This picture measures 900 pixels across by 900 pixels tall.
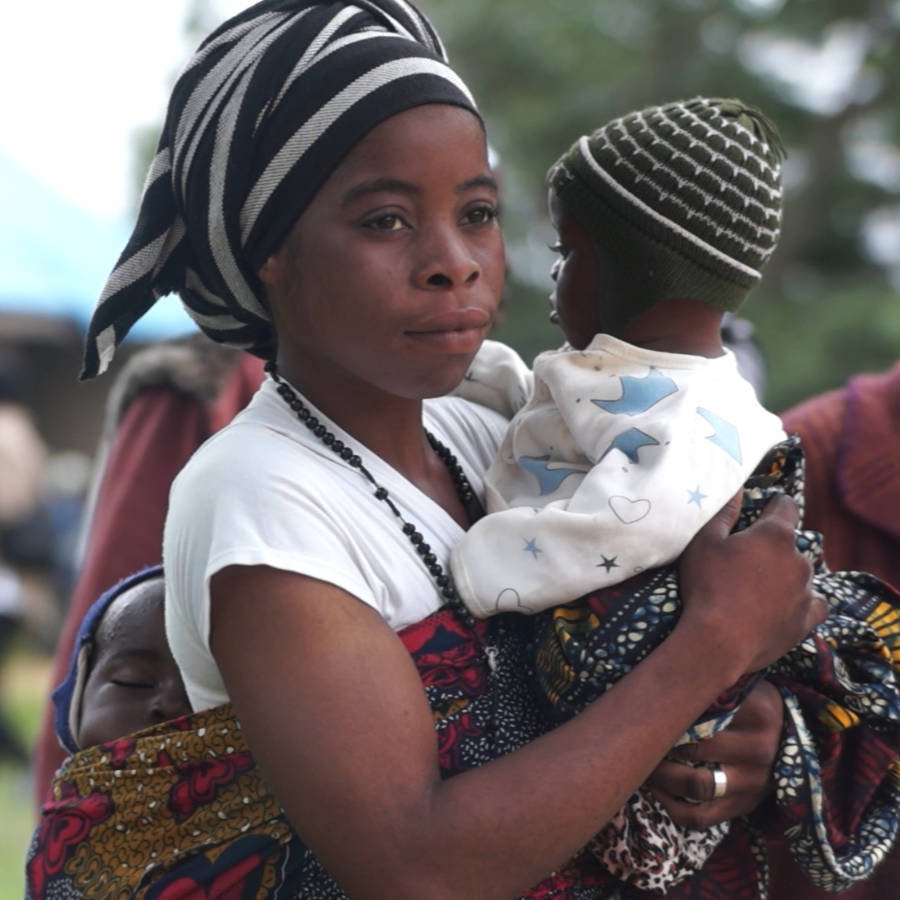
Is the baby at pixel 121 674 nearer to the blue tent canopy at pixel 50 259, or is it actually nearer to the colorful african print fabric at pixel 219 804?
the colorful african print fabric at pixel 219 804

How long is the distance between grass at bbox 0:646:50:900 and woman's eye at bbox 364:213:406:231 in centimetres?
353

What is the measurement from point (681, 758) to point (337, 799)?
506 millimetres

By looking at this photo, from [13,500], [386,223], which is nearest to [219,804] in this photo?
[386,223]

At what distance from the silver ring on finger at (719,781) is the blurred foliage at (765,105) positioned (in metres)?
8.01

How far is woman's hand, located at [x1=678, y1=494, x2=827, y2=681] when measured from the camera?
179 centimetres

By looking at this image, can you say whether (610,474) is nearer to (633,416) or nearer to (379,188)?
(633,416)

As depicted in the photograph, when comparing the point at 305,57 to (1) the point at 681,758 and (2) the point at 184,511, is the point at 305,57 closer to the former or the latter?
(2) the point at 184,511

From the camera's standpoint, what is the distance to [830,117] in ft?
35.8

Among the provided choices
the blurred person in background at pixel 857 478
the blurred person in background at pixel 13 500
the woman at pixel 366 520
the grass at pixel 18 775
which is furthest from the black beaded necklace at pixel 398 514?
the blurred person in background at pixel 13 500

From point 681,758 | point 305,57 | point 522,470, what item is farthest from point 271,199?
point 681,758

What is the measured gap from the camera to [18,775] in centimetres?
782

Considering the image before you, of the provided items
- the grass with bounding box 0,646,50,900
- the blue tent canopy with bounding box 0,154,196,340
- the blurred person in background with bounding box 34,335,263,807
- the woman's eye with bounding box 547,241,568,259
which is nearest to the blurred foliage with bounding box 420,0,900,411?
the blue tent canopy with bounding box 0,154,196,340

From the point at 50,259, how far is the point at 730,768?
952cm

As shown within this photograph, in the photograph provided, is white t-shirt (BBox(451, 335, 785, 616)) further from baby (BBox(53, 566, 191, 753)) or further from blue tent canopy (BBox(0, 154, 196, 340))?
blue tent canopy (BBox(0, 154, 196, 340))
